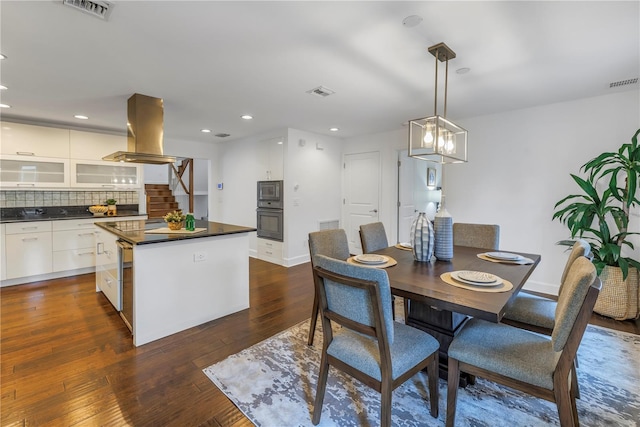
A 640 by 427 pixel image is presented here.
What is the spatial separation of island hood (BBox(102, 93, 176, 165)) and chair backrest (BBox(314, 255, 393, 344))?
2.74m

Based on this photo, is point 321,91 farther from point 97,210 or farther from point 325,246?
point 97,210

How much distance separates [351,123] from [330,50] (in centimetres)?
235

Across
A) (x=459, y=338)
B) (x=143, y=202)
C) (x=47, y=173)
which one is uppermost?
(x=47, y=173)

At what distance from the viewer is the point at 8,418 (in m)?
1.63

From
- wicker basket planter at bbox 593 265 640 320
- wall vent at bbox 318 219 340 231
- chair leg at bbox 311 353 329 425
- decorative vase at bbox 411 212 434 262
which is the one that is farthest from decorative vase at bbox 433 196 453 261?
wall vent at bbox 318 219 340 231

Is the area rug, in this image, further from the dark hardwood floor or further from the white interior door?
the white interior door

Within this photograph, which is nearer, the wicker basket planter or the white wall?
the wicker basket planter

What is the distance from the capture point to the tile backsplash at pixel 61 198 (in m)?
4.23

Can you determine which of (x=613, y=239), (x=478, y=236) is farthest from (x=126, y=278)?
(x=613, y=239)

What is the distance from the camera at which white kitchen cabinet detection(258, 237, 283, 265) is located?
5.09m

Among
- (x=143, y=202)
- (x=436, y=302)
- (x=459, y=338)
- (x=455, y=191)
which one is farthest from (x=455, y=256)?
(x=143, y=202)

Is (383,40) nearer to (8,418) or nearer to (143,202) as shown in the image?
(8,418)

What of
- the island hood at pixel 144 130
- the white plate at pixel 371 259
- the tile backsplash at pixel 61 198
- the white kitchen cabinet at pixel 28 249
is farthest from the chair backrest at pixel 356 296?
the tile backsplash at pixel 61 198

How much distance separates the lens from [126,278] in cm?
259
